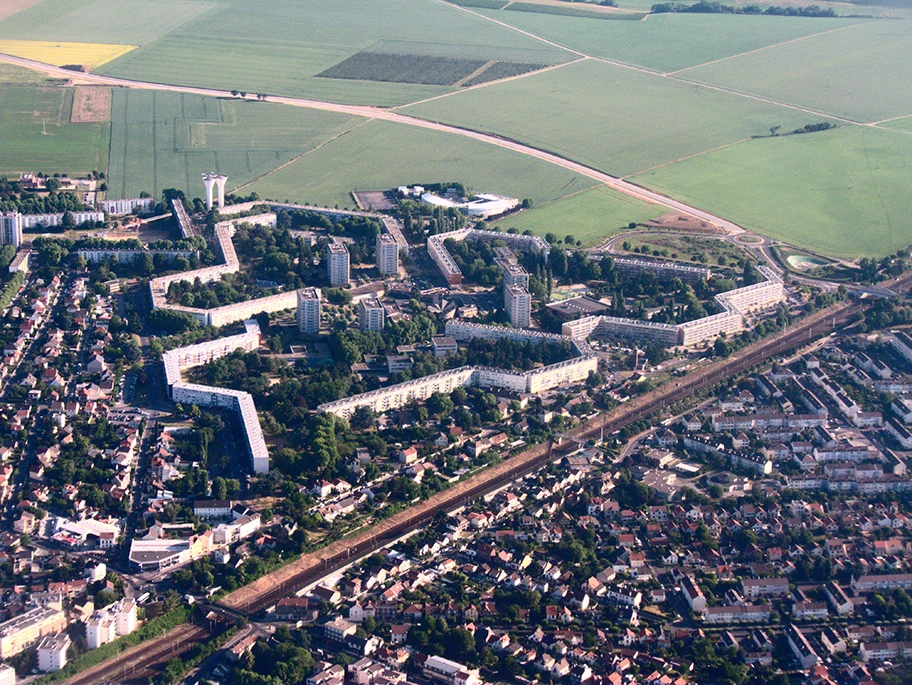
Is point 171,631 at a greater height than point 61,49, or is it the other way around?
point 61,49

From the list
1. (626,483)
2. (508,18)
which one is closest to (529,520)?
(626,483)

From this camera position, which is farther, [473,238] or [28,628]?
[473,238]

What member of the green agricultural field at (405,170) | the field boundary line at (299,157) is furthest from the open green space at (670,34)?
the field boundary line at (299,157)

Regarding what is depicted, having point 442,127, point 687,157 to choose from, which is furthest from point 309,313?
point 687,157

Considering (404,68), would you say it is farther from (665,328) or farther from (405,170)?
(665,328)

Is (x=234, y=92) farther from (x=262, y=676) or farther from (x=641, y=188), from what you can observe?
(x=262, y=676)
